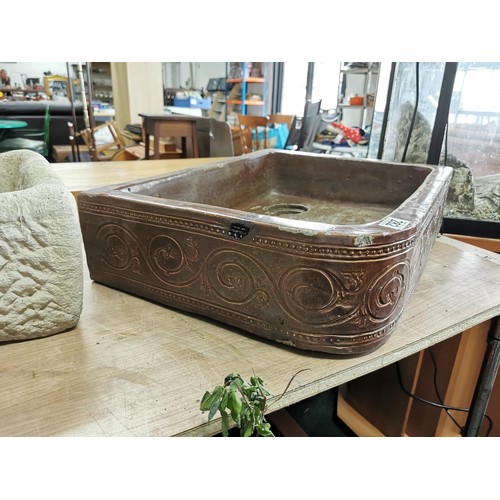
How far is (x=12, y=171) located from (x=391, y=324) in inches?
25.5

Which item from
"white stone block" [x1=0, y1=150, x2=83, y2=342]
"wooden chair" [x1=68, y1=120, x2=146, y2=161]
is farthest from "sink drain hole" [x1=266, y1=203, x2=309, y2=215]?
"wooden chair" [x1=68, y1=120, x2=146, y2=161]

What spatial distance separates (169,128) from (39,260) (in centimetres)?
173

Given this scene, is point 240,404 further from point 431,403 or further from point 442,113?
point 442,113

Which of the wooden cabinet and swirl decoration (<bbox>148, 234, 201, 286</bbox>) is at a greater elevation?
swirl decoration (<bbox>148, 234, 201, 286</bbox>)

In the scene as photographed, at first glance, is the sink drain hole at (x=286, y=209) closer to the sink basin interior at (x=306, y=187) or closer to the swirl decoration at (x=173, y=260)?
the sink basin interior at (x=306, y=187)

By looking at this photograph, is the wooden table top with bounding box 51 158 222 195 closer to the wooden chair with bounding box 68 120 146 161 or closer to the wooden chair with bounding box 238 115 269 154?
the wooden chair with bounding box 68 120 146 161

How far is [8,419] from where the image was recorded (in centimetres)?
45

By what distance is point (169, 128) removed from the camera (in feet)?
6.96

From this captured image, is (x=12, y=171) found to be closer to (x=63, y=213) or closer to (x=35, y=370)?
(x=63, y=213)

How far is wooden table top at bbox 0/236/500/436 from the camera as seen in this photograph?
454 millimetres

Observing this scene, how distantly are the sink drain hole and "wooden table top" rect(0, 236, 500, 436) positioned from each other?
387 millimetres

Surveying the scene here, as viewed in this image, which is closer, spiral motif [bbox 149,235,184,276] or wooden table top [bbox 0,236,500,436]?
wooden table top [bbox 0,236,500,436]

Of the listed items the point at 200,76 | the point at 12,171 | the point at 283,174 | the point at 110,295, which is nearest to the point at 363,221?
the point at 283,174

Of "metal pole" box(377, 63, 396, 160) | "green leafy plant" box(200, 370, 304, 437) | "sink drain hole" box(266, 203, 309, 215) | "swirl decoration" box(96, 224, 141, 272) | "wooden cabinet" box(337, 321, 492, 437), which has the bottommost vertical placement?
"wooden cabinet" box(337, 321, 492, 437)
